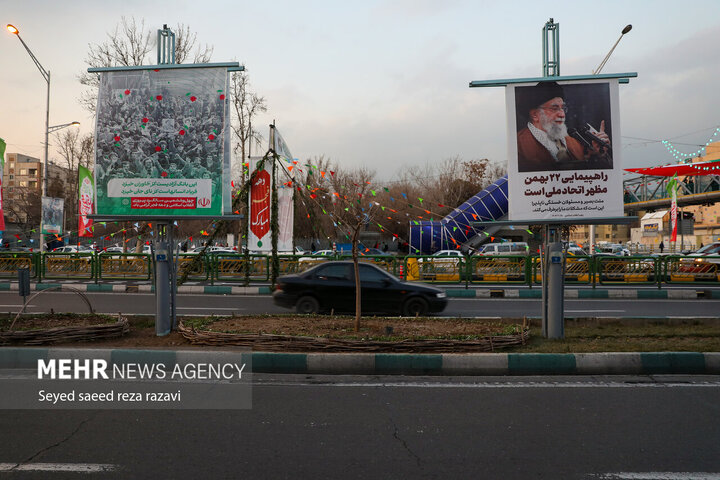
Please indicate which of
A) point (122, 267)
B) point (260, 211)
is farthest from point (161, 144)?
point (122, 267)

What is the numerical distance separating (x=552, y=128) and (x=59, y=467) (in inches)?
312

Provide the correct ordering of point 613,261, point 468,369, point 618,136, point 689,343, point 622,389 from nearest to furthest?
point 622,389, point 468,369, point 689,343, point 618,136, point 613,261

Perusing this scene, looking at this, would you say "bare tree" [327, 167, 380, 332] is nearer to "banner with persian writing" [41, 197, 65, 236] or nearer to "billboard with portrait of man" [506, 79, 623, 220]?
"billboard with portrait of man" [506, 79, 623, 220]

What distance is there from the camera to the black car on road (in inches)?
458

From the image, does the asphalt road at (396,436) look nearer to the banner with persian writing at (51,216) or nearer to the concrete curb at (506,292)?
the concrete curb at (506,292)

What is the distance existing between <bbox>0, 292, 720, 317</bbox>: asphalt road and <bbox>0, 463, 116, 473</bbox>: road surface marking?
8637 millimetres

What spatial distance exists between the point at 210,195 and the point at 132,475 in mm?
6026

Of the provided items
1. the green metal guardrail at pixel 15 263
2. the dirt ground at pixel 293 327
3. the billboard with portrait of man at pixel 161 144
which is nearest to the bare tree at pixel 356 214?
the dirt ground at pixel 293 327

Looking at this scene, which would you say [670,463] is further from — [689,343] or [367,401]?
[689,343]

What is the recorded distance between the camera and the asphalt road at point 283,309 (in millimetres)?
13094

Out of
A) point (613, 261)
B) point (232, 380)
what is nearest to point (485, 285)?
point (613, 261)

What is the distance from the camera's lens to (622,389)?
6.06m

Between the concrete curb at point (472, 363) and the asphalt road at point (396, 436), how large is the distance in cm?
86

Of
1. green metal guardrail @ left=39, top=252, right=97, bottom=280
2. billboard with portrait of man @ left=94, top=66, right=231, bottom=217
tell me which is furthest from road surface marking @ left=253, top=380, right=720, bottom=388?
green metal guardrail @ left=39, top=252, right=97, bottom=280
